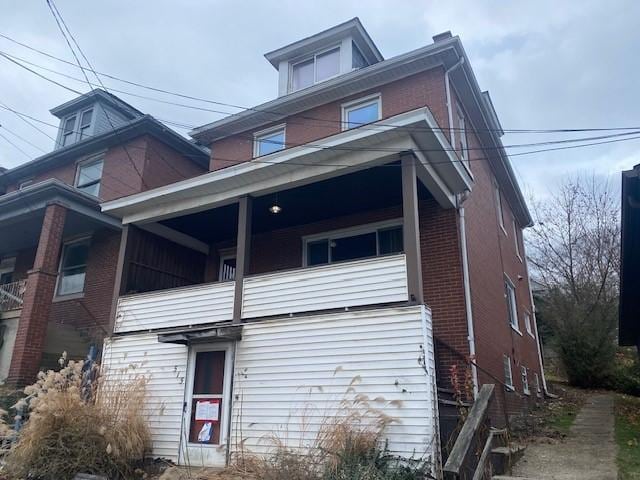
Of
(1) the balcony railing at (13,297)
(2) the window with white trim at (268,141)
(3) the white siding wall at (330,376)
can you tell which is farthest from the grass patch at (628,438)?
(1) the balcony railing at (13,297)

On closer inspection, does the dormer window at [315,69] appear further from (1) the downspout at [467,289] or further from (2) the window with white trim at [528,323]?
(2) the window with white trim at [528,323]

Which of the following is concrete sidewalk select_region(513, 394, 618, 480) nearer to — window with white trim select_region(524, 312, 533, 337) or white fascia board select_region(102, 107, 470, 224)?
white fascia board select_region(102, 107, 470, 224)

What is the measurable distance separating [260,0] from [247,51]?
2696mm

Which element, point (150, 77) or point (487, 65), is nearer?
point (150, 77)

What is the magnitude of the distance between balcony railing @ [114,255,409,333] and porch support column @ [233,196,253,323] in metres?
0.11

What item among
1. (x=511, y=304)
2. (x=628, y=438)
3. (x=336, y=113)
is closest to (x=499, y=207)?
(x=511, y=304)

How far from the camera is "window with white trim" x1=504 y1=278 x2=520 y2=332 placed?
1392 cm

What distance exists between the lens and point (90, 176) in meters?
15.7

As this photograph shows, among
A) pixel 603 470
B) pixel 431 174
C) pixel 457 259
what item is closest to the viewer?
pixel 603 470

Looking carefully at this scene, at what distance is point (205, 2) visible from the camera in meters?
11.7

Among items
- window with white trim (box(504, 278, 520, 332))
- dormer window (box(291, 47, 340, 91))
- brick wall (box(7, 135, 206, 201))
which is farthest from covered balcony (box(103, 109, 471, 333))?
window with white trim (box(504, 278, 520, 332))

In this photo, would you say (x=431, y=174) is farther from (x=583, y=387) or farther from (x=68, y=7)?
(x=583, y=387)

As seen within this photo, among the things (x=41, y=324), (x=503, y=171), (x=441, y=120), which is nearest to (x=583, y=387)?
(x=503, y=171)

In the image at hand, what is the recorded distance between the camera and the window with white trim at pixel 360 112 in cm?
1192
